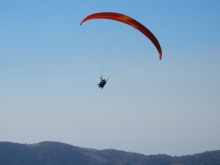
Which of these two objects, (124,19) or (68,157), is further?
(68,157)

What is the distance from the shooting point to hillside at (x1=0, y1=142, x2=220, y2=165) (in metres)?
163

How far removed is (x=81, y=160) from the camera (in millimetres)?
175625

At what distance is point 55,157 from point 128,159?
3784cm

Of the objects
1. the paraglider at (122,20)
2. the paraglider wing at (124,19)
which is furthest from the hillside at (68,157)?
the paraglider wing at (124,19)

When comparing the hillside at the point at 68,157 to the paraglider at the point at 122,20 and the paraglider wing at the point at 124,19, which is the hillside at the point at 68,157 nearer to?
the paraglider at the point at 122,20

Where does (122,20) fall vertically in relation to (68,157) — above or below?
above

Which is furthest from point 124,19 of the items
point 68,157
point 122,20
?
point 68,157

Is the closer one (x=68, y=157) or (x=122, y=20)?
(x=122, y=20)

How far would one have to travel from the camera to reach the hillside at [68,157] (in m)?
163

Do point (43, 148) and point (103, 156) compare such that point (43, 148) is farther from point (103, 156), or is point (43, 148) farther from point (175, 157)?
point (175, 157)

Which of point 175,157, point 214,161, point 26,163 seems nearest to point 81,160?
point 26,163

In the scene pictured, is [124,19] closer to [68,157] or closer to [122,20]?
[122,20]

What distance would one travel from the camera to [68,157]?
580ft

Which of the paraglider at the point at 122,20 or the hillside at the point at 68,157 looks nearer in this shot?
the paraglider at the point at 122,20
